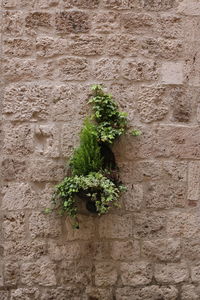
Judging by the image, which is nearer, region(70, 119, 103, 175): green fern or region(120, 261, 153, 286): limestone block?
region(70, 119, 103, 175): green fern

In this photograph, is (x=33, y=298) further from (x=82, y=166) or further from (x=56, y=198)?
(x=82, y=166)

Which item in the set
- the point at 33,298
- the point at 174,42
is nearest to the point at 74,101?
the point at 174,42

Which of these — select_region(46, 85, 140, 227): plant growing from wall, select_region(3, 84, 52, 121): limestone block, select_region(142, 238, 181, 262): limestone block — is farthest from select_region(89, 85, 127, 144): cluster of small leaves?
select_region(142, 238, 181, 262): limestone block

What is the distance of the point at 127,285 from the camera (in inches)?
114

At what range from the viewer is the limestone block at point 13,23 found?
2.94 metres

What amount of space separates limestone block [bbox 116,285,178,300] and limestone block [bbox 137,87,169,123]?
1289mm

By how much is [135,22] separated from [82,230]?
1.67 metres

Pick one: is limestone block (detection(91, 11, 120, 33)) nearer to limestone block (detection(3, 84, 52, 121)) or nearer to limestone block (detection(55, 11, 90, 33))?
limestone block (detection(55, 11, 90, 33))

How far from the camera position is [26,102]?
292cm

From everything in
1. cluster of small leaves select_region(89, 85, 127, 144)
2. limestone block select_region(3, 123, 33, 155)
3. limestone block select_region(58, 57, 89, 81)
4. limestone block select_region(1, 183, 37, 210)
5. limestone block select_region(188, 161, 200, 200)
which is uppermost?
limestone block select_region(58, 57, 89, 81)

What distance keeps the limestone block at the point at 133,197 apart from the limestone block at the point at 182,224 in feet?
0.86

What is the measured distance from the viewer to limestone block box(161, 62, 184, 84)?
3.00m

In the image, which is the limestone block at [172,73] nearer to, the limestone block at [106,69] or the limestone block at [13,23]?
the limestone block at [106,69]

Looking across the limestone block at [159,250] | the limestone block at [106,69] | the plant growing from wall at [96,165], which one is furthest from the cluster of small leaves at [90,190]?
the limestone block at [106,69]
